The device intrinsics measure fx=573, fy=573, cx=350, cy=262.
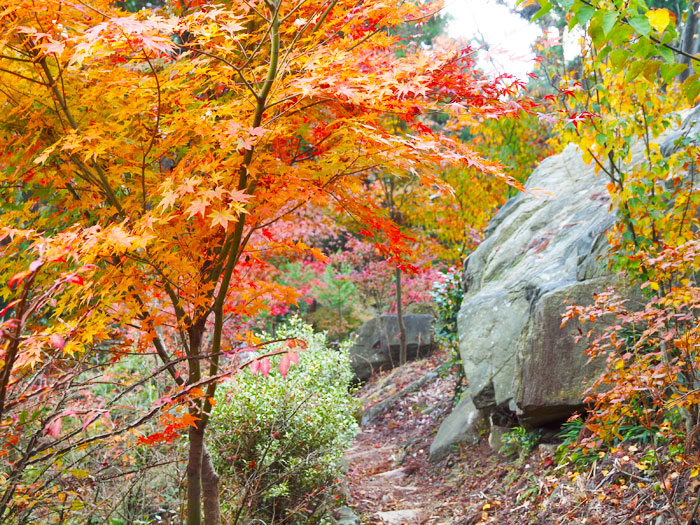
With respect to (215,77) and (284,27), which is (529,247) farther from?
(215,77)

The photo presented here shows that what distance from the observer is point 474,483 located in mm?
4984

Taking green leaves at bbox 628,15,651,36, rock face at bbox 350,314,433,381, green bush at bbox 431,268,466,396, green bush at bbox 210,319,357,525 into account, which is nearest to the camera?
green leaves at bbox 628,15,651,36

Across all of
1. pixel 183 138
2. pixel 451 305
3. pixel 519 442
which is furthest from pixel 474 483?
pixel 183 138

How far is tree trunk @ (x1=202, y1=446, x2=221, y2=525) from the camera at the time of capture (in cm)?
337

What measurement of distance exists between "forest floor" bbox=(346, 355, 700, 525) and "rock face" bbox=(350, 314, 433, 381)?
88.5 inches

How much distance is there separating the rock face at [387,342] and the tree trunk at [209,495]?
24.7 ft

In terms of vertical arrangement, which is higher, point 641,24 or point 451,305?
point 641,24

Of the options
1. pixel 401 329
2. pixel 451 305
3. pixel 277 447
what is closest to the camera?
pixel 277 447

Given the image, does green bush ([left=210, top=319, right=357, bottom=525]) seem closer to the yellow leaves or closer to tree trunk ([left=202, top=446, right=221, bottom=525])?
tree trunk ([left=202, top=446, right=221, bottom=525])

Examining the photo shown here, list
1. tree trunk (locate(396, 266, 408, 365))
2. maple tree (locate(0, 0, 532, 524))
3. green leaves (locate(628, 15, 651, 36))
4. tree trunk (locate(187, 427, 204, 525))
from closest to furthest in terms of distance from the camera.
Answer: green leaves (locate(628, 15, 651, 36))
maple tree (locate(0, 0, 532, 524))
tree trunk (locate(187, 427, 204, 525))
tree trunk (locate(396, 266, 408, 365))

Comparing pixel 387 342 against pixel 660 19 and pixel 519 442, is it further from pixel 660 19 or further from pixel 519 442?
pixel 660 19

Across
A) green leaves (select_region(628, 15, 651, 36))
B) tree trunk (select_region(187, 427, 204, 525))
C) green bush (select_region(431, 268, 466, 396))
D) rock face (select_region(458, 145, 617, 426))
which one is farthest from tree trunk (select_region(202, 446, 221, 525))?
green bush (select_region(431, 268, 466, 396))

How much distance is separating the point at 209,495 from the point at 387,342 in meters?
7.82

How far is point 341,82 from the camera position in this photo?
94.8 inches
